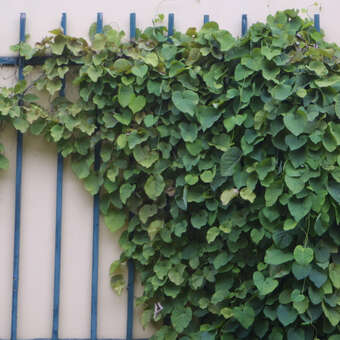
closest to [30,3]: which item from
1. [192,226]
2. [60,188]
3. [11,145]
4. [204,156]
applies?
[11,145]

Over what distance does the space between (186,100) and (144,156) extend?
0.30 metres

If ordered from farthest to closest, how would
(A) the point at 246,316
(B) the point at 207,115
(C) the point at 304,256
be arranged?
(B) the point at 207,115
(A) the point at 246,316
(C) the point at 304,256

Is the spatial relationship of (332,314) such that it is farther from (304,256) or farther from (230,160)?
(230,160)

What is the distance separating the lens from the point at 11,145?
2633 mm

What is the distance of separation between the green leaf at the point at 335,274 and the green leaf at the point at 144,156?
33.5 inches

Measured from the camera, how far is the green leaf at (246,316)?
7.50 feet

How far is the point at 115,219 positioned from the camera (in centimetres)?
254

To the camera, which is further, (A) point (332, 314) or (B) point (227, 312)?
(B) point (227, 312)

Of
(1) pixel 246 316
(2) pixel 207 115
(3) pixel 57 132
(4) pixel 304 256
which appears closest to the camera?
(4) pixel 304 256

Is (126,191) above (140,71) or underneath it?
underneath

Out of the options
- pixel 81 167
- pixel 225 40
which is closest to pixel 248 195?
pixel 225 40

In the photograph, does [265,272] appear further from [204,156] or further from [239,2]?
[239,2]

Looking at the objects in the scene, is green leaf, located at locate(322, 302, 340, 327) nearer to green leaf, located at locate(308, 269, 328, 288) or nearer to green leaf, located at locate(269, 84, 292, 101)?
green leaf, located at locate(308, 269, 328, 288)

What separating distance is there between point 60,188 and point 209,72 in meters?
0.85
